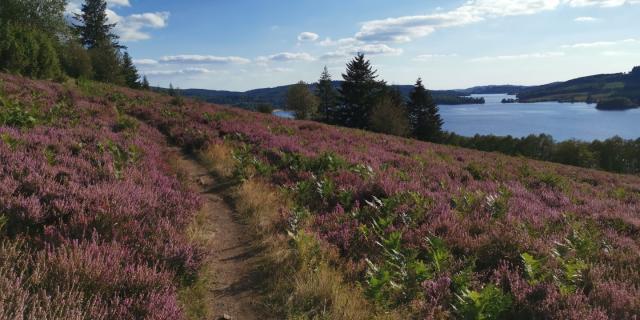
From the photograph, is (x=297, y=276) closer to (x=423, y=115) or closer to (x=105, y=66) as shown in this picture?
(x=105, y=66)

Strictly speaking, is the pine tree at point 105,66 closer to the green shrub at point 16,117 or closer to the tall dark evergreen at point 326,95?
the tall dark evergreen at point 326,95

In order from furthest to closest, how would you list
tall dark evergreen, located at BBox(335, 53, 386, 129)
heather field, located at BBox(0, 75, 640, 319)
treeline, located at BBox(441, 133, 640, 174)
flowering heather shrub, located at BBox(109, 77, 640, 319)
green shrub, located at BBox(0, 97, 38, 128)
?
treeline, located at BBox(441, 133, 640, 174)
tall dark evergreen, located at BBox(335, 53, 386, 129)
green shrub, located at BBox(0, 97, 38, 128)
flowering heather shrub, located at BBox(109, 77, 640, 319)
heather field, located at BBox(0, 75, 640, 319)

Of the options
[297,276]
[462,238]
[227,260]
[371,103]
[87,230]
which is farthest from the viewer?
[371,103]

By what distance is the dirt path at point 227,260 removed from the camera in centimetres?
468

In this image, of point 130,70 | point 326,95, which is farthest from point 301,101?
point 130,70

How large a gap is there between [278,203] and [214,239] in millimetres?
2041

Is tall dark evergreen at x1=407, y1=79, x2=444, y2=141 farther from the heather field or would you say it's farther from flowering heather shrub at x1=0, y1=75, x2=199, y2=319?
flowering heather shrub at x1=0, y1=75, x2=199, y2=319

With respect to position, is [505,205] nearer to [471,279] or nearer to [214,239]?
[471,279]

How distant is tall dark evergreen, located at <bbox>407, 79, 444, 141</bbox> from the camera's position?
218ft

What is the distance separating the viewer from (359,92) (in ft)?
213

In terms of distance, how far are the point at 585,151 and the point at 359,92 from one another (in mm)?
47283

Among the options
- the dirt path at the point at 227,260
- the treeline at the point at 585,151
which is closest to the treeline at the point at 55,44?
the dirt path at the point at 227,260

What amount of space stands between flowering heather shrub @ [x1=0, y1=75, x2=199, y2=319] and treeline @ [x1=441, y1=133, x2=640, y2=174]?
70.1 m

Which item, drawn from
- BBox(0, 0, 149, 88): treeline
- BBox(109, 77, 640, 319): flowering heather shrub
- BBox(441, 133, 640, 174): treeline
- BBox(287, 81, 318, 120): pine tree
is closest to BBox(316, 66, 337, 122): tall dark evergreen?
BBox(287, 81, 318, 120): pine tree
